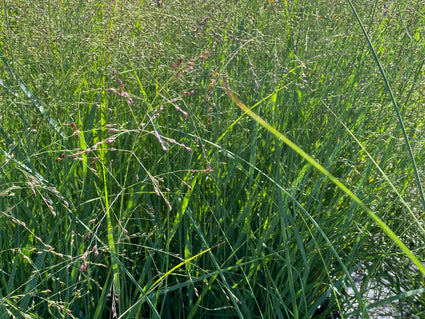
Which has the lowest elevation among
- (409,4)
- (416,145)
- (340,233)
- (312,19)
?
(340,233)

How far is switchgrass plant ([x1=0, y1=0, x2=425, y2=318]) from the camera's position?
5.38ft

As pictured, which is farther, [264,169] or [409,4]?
[409,4]

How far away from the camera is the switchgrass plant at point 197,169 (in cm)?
164

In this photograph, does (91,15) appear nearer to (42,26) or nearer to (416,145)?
(42,26)

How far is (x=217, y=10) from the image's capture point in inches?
85.4

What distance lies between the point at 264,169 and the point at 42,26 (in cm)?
→ 95

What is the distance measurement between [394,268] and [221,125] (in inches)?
31.9

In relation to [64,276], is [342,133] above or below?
above

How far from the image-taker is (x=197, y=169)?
6.01 ft

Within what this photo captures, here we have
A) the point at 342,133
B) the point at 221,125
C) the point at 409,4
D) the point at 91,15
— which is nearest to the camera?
the point at 221,125

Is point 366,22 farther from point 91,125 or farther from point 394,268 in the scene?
point 91,125

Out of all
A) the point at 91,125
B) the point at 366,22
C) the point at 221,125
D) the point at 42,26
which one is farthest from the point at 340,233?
the point at 42,26

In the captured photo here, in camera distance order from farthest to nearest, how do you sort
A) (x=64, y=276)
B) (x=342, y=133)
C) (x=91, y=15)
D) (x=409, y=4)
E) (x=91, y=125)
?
(x=409, y=4), (x=91, y=15), (x=342, y=133), (x=91, y=125), (x=64, y=276)

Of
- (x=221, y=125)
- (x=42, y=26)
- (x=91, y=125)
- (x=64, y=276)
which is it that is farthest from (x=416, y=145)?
(x=42, y=26)
